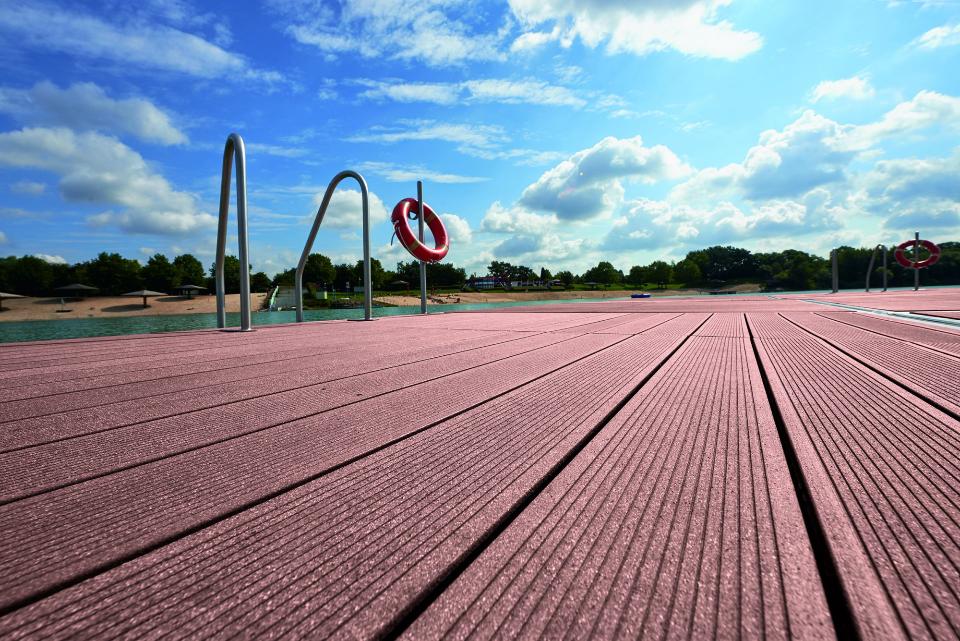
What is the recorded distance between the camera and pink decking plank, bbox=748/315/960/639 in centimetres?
47

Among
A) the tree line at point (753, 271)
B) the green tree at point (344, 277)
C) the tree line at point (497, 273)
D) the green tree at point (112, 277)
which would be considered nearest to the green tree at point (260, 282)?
the tree line at point (497, 273)

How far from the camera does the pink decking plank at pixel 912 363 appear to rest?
130 cm

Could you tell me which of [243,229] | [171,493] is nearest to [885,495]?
[171,493]

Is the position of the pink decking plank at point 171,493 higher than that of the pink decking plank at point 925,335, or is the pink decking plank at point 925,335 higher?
the pink decking plank at point 925,335

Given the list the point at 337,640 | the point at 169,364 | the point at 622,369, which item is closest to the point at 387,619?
the point at 337,640

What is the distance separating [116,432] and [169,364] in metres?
1.25

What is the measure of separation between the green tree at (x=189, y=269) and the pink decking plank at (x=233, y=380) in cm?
6464

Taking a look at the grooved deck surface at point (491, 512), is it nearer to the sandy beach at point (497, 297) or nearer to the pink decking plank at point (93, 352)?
the pink decking plank at point (93, 352)

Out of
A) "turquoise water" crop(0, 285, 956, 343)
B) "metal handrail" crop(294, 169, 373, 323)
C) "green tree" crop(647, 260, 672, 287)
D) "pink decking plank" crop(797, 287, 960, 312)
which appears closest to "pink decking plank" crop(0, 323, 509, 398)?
"turquoise water" crop(0, 285, 956, 343)

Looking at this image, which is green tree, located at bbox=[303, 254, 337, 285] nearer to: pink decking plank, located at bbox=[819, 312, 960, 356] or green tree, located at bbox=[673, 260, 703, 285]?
pink decking plank, located at bbox=[819, 312, 960, 356]

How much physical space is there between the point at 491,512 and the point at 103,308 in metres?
51.1

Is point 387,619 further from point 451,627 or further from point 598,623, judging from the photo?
point 598,623

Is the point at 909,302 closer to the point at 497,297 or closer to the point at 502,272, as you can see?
the point at 497,297

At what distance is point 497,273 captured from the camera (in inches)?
3617
